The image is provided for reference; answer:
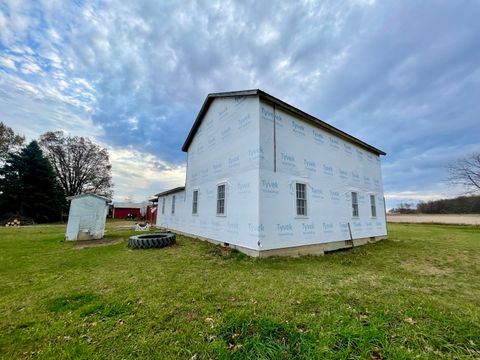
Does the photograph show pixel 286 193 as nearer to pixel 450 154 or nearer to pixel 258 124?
pixel 258 124

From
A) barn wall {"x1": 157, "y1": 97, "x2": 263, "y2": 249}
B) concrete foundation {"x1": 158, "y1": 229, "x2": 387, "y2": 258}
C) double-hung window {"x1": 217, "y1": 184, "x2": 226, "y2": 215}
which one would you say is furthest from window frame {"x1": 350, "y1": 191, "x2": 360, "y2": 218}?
double-hung window {"x1": 217, "y1": 184, "x2": 226, "y2": 215}

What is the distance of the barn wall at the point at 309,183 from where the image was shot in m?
7.39

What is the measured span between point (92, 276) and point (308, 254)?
7.48 m

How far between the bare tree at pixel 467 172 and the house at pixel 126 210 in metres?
48.7

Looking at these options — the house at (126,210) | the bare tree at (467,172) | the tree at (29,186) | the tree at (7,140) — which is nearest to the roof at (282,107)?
the bare tree at (467,172)

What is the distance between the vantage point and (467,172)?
83.4 feet

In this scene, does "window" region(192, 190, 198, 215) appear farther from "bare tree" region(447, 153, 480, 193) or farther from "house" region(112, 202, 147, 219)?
"bare tree" region(447, 153, 480, 193)

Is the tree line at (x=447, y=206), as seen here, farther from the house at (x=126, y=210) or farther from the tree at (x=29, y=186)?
the tree at (x=29, y=186)

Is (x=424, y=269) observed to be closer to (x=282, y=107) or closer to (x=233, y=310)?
(x=233, y=310)

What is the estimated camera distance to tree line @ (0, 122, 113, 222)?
75.5 ft

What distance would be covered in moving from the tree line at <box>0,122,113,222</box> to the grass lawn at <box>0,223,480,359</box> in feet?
81.0

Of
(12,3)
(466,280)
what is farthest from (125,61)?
(466,280)

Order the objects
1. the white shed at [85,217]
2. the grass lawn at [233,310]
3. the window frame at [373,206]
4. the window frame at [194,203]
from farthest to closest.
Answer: the window frame at [373,206]
the window frame at [194,203]
the white shed at [85,217]
the grass lawn at [233,310]

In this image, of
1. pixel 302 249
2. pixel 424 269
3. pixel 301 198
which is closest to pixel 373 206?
pixel 424 269
